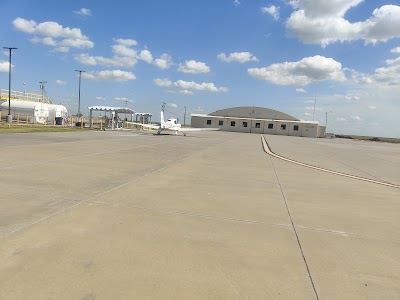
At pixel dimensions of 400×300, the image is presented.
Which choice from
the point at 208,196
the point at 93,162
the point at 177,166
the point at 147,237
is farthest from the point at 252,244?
the point at 93,162

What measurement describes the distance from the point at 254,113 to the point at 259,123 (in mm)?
8361

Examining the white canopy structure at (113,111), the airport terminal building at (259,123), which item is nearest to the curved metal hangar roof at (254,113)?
the airport terminal building at (259,123)

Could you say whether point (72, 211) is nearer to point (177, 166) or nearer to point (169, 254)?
point (169, 254)

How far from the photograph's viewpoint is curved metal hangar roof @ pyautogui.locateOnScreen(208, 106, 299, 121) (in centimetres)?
9281

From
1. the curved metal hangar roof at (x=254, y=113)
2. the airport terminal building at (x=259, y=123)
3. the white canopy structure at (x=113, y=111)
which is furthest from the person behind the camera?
the curved metal hangar roof at (x=254, y=113)

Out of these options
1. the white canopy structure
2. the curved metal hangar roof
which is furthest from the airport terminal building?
the white canopy structure

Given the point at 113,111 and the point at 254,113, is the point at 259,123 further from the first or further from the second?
the point at 113,111

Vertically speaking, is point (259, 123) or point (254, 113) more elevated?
point (254, 113)

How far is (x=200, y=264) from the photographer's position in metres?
4.05

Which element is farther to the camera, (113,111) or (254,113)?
(254,113)

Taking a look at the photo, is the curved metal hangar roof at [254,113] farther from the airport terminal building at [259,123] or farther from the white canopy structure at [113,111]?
the white canopy structure at [113,111]

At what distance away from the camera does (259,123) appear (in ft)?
282

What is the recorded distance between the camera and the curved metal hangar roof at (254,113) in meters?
92.8

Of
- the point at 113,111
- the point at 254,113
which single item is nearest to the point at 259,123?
the point at 254,113
